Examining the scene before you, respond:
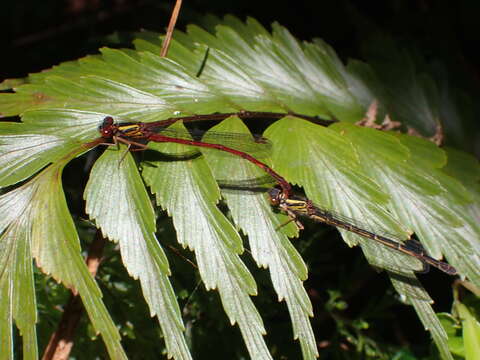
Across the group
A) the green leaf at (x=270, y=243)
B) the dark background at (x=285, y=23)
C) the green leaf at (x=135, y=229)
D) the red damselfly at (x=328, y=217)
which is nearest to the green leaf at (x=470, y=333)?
the red damselfly at (x=328, y=217)

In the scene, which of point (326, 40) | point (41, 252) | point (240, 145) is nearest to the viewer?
point (41, 252)

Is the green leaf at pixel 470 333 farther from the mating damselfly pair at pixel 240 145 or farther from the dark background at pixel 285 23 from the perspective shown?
the dark background at pixel 285 23

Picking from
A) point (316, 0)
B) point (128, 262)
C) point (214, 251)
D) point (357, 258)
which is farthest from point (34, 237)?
point (316, 0)

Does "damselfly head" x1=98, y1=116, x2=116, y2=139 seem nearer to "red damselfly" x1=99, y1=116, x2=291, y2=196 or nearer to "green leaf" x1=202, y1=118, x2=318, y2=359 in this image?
"red damselfly" x1=99, y1=116, x2=291, y2=196

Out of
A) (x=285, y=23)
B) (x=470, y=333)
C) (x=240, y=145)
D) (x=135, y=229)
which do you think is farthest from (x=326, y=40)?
(x=135, y=229)

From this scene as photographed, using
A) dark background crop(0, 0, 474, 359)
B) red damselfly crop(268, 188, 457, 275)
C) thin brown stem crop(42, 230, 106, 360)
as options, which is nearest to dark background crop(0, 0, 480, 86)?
dark background crop(0, 0, 474, 359)

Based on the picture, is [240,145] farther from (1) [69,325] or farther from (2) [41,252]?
(1) [69,325]

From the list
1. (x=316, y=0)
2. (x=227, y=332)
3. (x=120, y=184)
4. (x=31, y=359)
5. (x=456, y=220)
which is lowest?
(x=227, y=332)

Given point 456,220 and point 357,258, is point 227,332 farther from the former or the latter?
point 456,220
